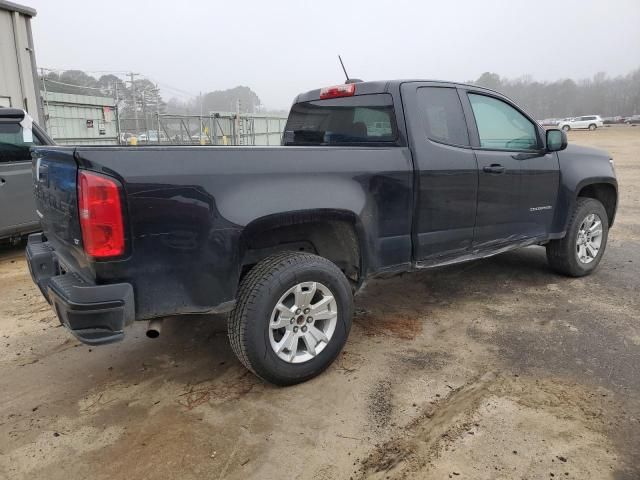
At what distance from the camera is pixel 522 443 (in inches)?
93.7

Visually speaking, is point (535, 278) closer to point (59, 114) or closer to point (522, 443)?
point (522, 443)

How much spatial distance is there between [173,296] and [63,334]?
5.84 feet

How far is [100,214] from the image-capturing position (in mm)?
2246

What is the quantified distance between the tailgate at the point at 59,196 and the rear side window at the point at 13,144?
3.24 metres

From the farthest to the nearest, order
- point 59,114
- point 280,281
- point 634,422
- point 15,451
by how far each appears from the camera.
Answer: point 59,114 → point 280,281 → point 634,422 → point 15,451

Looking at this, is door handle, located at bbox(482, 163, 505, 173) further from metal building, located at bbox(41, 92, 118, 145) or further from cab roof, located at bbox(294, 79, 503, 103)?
metal building, located at bbox(41, 92, 118, 145)

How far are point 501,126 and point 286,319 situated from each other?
8.59ft

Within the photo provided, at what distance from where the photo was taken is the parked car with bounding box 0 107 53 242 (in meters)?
5.60

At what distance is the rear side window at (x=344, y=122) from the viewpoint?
3.54 meters

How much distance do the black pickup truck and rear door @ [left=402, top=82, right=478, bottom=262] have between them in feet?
0.04

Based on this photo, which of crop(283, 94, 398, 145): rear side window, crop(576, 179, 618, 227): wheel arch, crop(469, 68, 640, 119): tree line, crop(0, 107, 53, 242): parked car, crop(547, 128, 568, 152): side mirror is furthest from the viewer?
crop(469, 68, 640, 119): tree line

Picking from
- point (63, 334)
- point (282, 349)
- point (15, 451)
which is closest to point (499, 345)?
point (282, 349)

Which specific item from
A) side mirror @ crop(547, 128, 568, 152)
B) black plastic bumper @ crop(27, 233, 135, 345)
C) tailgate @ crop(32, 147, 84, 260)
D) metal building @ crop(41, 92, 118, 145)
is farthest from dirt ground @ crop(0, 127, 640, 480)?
metal building @ crop(41, 92, 118, 145)

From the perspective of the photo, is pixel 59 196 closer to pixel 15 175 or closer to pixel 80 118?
pixel 15 175
